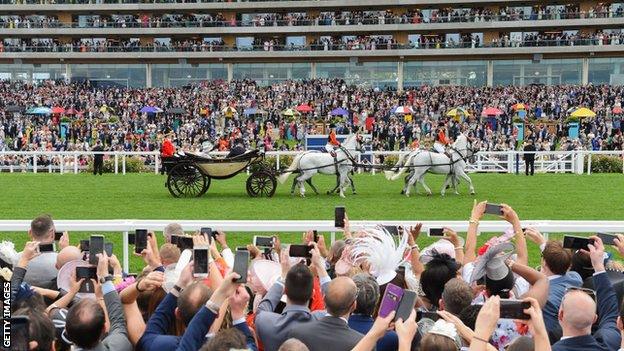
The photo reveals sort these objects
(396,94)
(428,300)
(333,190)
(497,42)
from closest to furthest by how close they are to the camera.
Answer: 1. (428,300)
2. (333,190)
3. (396,94)
4. (497,42)

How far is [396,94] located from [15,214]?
4459 centimetres

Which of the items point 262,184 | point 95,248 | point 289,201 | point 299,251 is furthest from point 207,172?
point 299,251

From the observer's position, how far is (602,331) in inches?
188

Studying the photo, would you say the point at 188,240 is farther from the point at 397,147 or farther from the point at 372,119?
the point at 372,119

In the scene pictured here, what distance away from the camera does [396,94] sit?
5831 centimetres

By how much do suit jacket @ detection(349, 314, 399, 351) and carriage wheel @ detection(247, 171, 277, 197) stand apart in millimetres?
14825

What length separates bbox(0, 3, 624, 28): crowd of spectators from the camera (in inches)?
2420

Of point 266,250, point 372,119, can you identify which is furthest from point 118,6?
point 266,250

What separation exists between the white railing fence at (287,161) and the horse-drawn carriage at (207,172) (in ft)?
23.9

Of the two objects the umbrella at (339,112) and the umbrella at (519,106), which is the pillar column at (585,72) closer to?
the umbrella at (519,106)

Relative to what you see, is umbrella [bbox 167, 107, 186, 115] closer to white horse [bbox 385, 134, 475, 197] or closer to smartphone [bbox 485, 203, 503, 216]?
white horse [bbox 385, 134, 475, 197]

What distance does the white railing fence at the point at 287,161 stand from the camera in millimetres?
27766

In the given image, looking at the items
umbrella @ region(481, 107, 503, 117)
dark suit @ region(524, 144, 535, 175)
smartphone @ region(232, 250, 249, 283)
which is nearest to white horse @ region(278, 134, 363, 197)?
dark suit @ region(524, 144, 535, 175)

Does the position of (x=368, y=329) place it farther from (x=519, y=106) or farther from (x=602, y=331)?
(x=519, y=106)
